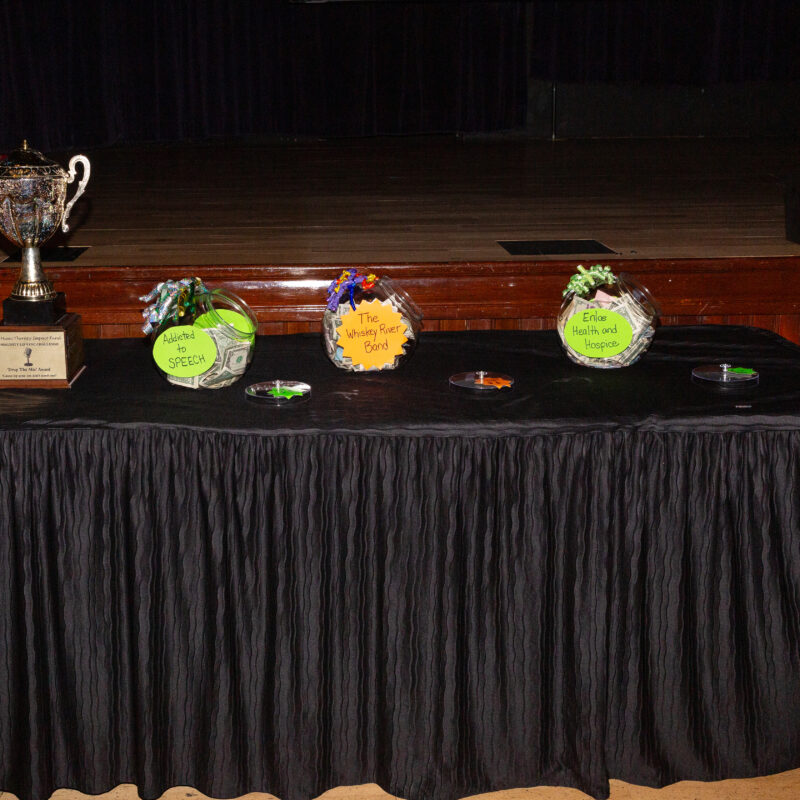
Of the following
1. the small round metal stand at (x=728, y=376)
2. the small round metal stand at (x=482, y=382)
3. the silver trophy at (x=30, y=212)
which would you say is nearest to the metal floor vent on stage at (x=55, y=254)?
the silver trophy at (x=30, y=212)

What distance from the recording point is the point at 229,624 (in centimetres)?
151

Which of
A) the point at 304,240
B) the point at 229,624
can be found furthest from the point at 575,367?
the point at 304,240

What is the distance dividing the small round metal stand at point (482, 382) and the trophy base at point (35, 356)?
0.57m

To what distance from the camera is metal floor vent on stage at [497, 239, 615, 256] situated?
9.73 ft

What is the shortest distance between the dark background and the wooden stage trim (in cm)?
547

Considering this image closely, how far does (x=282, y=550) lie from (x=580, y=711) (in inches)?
18.9

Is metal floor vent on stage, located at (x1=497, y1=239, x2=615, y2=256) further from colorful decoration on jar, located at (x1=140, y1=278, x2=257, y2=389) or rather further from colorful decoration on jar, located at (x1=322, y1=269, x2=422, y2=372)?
colorful decoration on jar, located at (x1=140, y1=278, x2=257, y2=389)

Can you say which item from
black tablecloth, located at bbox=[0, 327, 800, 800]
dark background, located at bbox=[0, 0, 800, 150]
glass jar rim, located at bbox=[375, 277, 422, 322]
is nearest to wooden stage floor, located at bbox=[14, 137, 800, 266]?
dark background, located at bbox=[0, 0, 800, 150]

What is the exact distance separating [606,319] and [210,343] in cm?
58

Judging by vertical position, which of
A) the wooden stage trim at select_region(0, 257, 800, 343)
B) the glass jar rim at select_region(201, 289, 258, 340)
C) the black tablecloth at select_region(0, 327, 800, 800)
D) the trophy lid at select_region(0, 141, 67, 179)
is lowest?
the black tablecloth at select_region(0, 327, 800, 800)

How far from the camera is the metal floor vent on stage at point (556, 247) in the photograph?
2966mm

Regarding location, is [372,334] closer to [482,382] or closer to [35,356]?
[482,382]

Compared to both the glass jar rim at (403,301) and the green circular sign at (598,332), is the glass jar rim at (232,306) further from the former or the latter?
the green circular sign at (598,332)

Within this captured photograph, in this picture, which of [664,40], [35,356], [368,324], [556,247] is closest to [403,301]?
[368,324]
